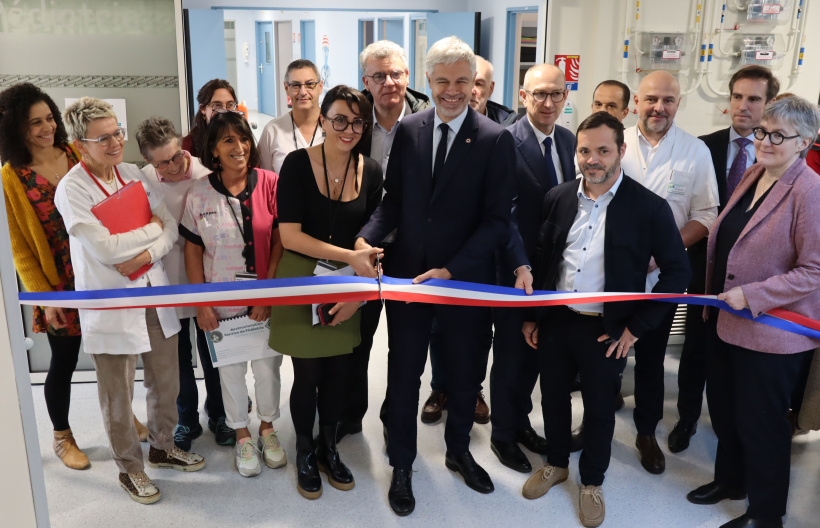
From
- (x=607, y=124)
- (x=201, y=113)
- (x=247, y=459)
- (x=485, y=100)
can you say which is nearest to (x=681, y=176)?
(x=607, y=124)

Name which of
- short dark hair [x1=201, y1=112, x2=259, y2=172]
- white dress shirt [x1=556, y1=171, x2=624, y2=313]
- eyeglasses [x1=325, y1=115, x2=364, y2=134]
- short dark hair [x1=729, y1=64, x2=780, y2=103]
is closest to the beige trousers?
short dark hair [x1=201, y1=112, x2=259, y2=172]

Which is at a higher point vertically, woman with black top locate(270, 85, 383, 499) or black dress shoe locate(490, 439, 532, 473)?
woman with black top locate(270, 85, 383, 499)

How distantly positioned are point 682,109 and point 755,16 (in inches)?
37.6

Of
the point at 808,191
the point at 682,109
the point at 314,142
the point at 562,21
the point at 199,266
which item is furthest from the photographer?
the point at 682,109

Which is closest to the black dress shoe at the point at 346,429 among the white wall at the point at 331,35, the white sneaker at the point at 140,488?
the white sneaker at the point at 140,488

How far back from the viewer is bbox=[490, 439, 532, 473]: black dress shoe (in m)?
3.01

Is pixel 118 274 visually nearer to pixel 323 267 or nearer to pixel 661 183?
pixel 323 267

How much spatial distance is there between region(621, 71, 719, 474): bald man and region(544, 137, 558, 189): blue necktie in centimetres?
38

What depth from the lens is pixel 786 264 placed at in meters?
2.37

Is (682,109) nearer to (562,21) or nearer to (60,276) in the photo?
(562,21)

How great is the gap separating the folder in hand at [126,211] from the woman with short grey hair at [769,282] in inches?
93.1

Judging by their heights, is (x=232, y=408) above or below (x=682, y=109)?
below

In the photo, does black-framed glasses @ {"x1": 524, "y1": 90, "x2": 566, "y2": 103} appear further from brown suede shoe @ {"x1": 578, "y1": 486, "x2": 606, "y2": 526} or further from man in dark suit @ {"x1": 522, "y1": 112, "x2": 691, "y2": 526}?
brown suede shoe @ {"x1": 578, "y1": 486, "x2": 606, "y2": 526}

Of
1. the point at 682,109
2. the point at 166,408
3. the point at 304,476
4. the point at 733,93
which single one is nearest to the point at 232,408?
the point at 166,408
